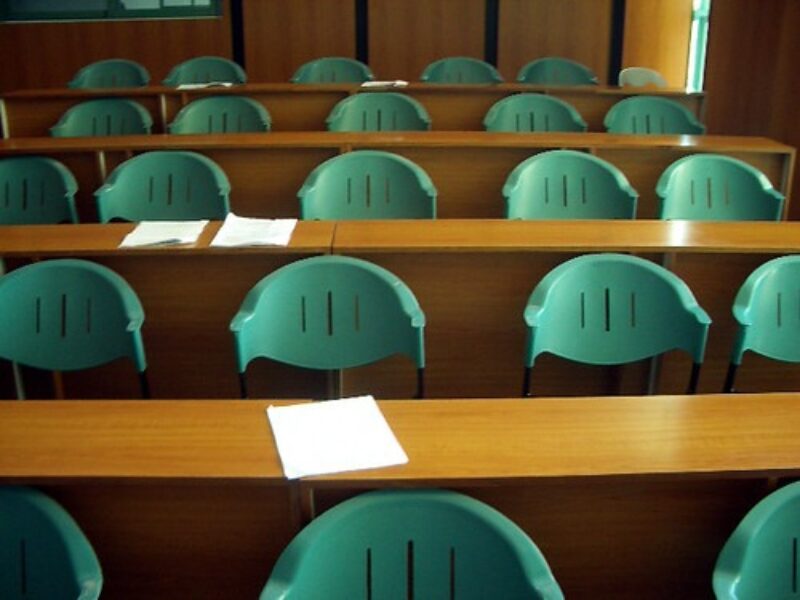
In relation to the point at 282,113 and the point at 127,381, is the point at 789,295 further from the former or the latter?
the point at 282,113

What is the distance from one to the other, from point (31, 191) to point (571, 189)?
2132mm

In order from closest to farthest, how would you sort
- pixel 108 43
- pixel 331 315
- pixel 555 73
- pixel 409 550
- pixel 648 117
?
pixel 409 550, pixel 331 315, pixel 648 117, pixel 555 73, pixel 108 43

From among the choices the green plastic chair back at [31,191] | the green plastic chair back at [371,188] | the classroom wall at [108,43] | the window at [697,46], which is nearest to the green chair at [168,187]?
the green plastic chair back at [31,191]

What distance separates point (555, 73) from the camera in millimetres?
6250

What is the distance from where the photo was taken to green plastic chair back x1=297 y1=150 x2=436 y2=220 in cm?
344

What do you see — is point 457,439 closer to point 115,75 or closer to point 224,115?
point 224,115

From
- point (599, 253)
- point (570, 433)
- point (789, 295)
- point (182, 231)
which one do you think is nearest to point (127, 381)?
point (182, 231)

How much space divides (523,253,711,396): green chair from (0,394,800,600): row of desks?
644 millimetres

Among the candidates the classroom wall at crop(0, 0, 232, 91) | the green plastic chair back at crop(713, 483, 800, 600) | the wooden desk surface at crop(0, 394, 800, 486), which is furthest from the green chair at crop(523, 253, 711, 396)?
the classroom wall at crop(0, 0, 232, 91)

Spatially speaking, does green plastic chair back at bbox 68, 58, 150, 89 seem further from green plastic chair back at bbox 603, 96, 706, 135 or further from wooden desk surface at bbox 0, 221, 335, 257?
wooden desk surface at bbox 0, 221, 335, 257

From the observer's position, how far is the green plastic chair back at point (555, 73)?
618 cm

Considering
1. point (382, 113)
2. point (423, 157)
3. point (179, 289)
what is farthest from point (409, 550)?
point (382, 113)

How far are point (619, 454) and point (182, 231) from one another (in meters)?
1.72

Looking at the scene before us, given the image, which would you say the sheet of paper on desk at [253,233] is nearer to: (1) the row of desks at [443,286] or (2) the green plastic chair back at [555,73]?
(1) the row of desks at [443,286]
